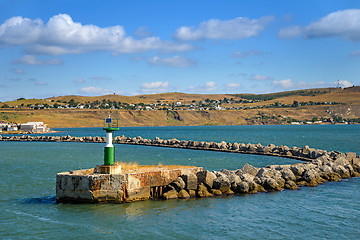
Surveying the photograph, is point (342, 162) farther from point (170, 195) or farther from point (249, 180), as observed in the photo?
point (170, 195)

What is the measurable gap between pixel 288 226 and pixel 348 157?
16.6m

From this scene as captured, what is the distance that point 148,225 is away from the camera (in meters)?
14.0

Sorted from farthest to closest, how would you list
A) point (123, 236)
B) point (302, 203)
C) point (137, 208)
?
1. point (302, 203)
2. point (137, 208)
3. point (123, 236)

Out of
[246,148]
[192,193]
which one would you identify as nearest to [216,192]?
[192,193]

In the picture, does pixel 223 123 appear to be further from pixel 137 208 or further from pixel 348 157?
pixel 137 208

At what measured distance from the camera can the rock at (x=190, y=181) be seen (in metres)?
18.0

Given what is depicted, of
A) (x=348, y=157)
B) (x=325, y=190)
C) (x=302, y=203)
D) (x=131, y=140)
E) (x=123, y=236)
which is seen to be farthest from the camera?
(x=131, y=140)

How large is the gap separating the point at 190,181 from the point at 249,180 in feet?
10.6

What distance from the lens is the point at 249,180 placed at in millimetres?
19484

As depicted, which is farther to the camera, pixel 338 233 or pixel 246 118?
pixel 246 118

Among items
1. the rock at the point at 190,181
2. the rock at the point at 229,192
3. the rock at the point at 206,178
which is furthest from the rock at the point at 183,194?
the rock at the point at 229,192

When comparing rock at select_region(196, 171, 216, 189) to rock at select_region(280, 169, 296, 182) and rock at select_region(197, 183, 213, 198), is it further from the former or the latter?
rock at select_region(280, 169, 296, 182)

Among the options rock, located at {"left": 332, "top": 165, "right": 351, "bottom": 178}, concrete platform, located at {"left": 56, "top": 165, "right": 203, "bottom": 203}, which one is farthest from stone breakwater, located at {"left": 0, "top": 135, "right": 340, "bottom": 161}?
concrete platform, located at {"left": 56, "top": 165, "right": 203, "bottom": 203}

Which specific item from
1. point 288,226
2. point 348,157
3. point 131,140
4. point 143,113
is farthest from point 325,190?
point 143,113
